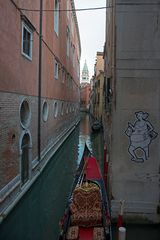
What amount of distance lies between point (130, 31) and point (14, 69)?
3.21 metres

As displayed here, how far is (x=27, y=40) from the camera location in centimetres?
1034

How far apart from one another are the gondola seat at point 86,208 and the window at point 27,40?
499 cm

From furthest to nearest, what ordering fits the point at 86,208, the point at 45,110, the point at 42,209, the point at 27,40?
the point at 45,110
the point at 27,40
the point at 42,209
the point at 86,208

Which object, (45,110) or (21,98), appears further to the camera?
(45,110)

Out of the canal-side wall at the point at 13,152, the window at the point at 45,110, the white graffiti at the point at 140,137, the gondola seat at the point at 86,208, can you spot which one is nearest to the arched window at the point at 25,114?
the canal-side wall at the point at 13,152

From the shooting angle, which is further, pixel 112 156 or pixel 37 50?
pixel 37 50

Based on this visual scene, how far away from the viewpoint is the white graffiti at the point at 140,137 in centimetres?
739

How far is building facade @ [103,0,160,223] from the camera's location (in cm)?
729

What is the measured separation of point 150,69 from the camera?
286 inches

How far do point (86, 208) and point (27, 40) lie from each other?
615 centimetres

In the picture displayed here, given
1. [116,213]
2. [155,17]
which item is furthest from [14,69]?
[116,213]

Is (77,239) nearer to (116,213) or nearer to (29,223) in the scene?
(116,213)

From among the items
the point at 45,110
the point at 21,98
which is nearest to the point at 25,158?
the point at 21,98

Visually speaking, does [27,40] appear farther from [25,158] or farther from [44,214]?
[44,214]
